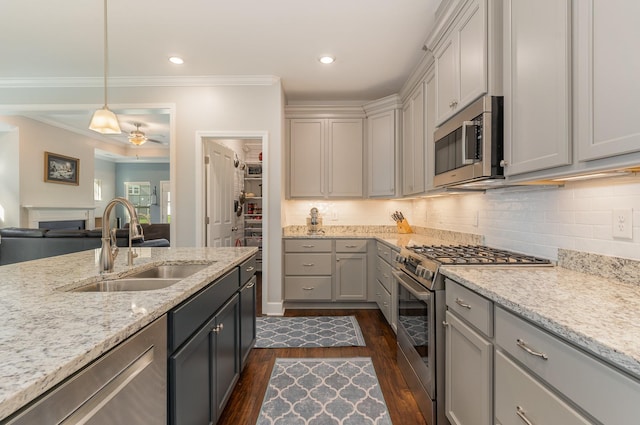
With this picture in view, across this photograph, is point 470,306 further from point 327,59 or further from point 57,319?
point 327,59

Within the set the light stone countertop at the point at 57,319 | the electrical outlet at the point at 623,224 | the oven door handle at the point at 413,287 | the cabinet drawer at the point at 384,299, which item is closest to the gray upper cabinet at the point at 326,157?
the cabinet drawer at the point at 384,299

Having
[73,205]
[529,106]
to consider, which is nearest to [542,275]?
[529,106]

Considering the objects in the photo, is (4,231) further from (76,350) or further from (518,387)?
(518,387)

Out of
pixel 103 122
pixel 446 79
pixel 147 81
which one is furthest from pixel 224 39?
pixel 446 79

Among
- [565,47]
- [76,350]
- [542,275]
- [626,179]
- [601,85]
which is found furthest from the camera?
[542,275]

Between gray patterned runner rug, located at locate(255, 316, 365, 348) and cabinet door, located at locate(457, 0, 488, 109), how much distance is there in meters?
2.19

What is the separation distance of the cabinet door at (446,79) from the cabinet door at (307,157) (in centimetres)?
196

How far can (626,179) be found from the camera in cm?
129

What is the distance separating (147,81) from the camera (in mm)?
3516

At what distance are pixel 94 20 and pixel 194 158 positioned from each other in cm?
144

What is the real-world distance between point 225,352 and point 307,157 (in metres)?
2.78

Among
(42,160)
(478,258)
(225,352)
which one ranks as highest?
(42,160)

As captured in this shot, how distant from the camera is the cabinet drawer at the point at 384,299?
10.2 feet

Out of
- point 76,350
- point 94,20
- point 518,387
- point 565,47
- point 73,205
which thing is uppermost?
point 94,20
